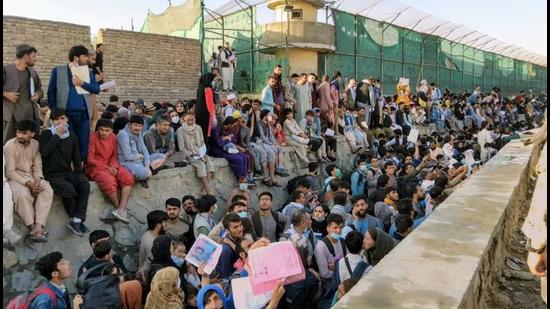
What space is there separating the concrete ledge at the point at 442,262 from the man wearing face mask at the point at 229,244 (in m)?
1.93

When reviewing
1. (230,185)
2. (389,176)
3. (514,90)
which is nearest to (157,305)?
(230,185)

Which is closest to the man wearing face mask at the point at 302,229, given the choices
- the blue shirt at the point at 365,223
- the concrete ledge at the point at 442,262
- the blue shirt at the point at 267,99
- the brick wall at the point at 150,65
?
the blue shirt at the point at 365,223

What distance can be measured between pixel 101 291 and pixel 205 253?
2.72ft

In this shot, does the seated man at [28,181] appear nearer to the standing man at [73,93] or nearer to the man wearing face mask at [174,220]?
the standing man at [73,93]

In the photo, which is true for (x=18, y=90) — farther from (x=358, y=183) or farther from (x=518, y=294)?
(x=358, y=183)

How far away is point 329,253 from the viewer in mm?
4762

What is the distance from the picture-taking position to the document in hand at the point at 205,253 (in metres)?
3.74

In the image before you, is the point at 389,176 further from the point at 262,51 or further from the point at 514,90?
the point at 514,90

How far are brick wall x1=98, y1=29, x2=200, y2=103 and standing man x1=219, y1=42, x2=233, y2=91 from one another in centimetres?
131

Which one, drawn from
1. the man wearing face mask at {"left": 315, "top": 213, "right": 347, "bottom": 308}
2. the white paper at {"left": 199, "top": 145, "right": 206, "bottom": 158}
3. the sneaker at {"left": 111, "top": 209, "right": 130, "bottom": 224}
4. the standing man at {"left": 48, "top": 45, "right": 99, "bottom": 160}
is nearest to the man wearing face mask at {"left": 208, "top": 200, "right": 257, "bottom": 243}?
the man wearing face mask at {"left": 315, "top": 213, "right": 347, "bottom": 308}

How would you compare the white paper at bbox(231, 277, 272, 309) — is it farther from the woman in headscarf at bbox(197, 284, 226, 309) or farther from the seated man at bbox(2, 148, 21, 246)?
the seated man at bbox(2, 148, 21, 246)

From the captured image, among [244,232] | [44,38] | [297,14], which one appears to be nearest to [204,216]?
[244,232]

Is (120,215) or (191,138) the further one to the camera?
(191,138)

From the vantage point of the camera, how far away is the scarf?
7117 millimetres
